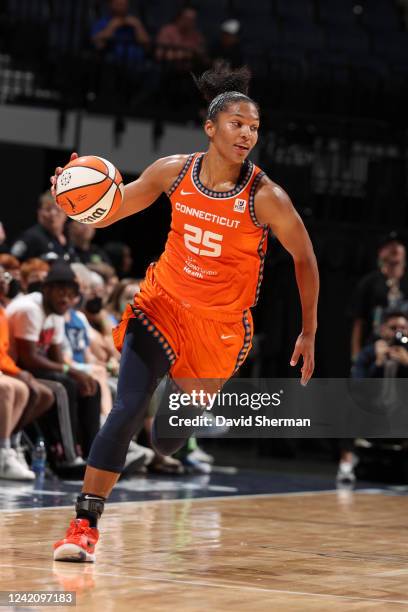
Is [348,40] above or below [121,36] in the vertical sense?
above

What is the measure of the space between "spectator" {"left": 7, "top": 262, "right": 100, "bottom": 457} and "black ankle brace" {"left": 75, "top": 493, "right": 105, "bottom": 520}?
11.0 ft

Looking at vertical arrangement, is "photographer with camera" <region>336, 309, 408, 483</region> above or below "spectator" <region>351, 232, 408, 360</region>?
below

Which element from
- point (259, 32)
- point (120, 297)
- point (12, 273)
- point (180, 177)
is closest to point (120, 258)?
point (120, 297)

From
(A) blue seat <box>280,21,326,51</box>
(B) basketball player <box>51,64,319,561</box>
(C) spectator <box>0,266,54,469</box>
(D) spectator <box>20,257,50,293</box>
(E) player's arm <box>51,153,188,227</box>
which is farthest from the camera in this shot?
(A) blue seat <box>280,21,326,51</box>

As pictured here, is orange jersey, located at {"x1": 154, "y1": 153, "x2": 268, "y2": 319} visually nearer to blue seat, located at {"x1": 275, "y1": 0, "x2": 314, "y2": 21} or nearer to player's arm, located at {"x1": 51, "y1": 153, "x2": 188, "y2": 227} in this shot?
player's arm, located at {"x1": 51, "y1": 153, "x2": 188, "y2": 227}

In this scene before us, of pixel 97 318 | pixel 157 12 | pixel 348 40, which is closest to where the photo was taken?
pixel 97 318

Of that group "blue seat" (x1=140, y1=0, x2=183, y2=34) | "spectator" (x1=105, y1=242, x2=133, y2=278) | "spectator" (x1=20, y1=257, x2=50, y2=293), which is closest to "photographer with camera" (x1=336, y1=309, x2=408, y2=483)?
"spectator" (x1=105, y1=242, x2=133, y2=278)

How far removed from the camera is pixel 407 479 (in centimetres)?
888

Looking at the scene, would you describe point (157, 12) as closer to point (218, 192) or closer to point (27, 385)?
point (27, 385)

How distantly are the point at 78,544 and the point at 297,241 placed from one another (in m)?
1.39

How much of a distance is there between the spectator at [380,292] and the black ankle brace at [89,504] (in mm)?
5546

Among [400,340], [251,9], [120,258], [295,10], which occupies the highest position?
[295,10]

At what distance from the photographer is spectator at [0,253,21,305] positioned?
785 cm

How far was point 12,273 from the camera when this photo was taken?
809 cm
